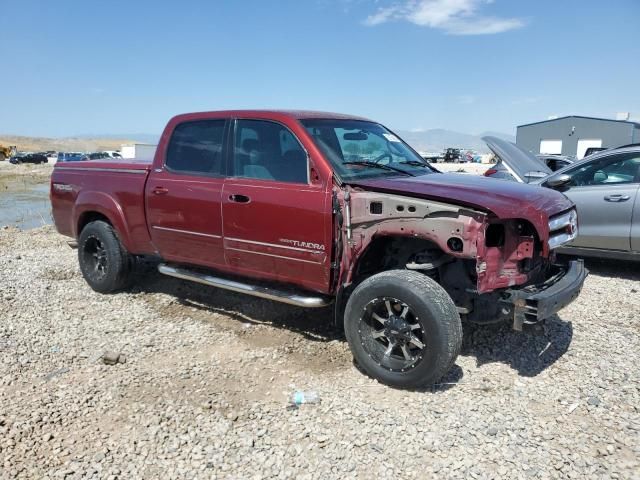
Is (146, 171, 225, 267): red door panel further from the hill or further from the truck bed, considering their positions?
the hill

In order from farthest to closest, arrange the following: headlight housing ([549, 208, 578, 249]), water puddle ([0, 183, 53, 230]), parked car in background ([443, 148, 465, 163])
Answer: parked car in background ([443, 148, 465, 163]) < water puddle ([0, 183, 53, 230]) < headlight housing ([549, 208, 578, 249])

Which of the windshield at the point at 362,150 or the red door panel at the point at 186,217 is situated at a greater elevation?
the windshield at the point at 362,150

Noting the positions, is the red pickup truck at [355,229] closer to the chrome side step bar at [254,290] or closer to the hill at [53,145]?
the chrome side step bar at [254,290]

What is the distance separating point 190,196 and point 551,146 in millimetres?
48138

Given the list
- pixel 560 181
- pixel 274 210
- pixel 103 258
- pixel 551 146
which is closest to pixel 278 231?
pixel 274 210

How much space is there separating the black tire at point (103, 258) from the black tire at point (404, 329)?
9.89 ft

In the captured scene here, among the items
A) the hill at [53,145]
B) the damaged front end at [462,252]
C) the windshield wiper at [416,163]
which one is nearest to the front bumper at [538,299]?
the damaged front end at [462,252]

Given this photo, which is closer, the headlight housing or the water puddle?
the headlight housing

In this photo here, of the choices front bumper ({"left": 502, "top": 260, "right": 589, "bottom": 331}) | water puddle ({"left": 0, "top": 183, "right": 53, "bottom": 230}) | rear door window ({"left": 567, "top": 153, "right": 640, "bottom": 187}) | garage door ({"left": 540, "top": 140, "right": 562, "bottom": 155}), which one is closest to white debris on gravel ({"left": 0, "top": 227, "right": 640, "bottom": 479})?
front bumper ({"left": 502, "top": 260, "right": 589, "bottom": 331})

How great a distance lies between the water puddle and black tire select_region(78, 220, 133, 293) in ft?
25.3

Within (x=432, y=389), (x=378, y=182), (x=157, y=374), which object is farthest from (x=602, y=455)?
(x=157, y=374)

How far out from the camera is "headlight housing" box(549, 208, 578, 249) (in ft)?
12.4

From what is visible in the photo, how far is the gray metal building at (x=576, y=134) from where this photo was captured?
42156mm

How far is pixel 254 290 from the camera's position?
445 centimetres
